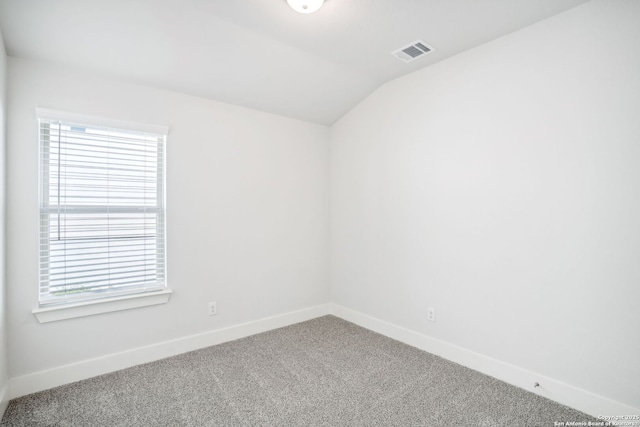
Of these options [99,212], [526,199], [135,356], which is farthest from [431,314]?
[99,212]

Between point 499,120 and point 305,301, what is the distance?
8.95 ft

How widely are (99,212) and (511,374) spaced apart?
342 centimetres

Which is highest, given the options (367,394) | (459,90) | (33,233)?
(459,90)

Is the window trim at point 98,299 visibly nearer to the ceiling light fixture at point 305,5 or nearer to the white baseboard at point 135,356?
the white baseboard at point 135,356

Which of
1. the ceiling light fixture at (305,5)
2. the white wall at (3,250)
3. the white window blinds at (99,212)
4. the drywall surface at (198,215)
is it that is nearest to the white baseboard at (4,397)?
the white wall at (3,250)

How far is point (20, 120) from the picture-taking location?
2225mm

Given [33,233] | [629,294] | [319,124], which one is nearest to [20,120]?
[33,233]

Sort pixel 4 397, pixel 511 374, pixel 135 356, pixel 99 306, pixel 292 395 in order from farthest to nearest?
pixel 135 356
pixel 99 306
pixel 511 374
pixel 292 395
pixel 4 397

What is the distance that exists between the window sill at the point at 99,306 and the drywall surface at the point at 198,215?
0.18 ft

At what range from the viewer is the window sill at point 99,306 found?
2307 millimetres

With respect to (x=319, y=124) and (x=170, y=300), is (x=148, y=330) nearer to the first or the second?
(x=170, y=300)

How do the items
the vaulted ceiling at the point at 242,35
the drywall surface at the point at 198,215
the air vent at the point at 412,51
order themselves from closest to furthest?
the vaulted ceiling at the point at 242,35
the drywall surface at the point at 198,215
the air vent at the point at 412,51

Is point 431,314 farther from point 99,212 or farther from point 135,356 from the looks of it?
point 99,212

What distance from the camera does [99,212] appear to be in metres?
2.54
